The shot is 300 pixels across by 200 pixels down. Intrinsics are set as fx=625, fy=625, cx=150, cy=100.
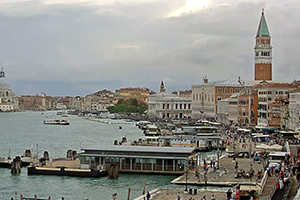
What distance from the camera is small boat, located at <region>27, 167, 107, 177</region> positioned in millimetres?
26047

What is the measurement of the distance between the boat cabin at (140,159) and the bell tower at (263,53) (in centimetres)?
5362

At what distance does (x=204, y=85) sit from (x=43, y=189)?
64277 millimetres

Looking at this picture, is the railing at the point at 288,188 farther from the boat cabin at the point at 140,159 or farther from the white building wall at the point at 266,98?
the white building wall at the point at 266,98

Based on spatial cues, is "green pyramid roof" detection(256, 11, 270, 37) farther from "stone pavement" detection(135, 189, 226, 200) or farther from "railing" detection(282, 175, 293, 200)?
"stone pavement" detection(135, 189, 226, 200)

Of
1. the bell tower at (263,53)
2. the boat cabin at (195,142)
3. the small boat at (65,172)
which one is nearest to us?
the small boat at (65,172)

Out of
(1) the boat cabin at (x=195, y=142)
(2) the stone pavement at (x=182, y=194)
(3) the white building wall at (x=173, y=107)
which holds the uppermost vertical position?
(3) the white building wall at (x=173, y=107)

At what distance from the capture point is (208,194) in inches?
784

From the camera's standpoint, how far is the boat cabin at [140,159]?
88.1ft

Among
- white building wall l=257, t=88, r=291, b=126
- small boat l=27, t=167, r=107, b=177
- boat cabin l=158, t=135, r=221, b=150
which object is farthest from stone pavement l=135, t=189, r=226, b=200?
white building wall l=257, t=88, r=291, b=126

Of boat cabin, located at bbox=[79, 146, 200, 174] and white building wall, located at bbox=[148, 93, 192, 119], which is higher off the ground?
white building wall, located at bbox=[148, 93, 192, 119]

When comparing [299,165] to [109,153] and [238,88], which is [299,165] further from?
[238,88]

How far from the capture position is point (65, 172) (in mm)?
26344

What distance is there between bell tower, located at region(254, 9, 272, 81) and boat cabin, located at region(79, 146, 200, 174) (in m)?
53.6

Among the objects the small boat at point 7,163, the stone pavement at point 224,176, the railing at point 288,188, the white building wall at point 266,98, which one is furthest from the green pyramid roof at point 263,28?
the railing at point 288,188
